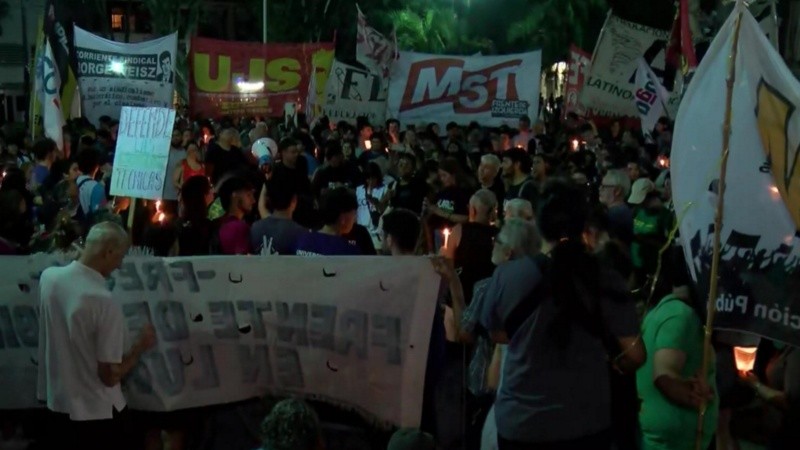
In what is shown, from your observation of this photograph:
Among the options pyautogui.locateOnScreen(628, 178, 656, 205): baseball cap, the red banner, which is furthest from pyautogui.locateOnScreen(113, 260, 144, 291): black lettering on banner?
the red banner

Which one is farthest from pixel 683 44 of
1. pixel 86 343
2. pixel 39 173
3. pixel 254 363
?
pixel 39 173

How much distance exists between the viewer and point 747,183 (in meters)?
4.24

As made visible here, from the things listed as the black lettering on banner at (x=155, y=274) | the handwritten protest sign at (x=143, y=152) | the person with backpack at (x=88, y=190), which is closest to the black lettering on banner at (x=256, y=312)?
the black lettering on banner at (x=155, y=274)

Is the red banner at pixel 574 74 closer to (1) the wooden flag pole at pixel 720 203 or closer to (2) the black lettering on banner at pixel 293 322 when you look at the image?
(2) the black lettering on banner at pixel 293 322

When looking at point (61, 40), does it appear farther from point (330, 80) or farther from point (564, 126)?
point (564, 126)

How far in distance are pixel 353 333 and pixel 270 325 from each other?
0.45 metres

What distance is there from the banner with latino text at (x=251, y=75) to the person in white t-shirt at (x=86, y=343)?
12176 mm

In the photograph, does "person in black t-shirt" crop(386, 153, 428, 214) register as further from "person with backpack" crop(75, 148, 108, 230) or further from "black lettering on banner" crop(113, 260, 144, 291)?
"black lettering on banner" crop(113, 260, 144, 291)

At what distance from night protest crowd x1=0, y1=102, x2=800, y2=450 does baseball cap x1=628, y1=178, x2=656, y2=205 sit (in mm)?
35

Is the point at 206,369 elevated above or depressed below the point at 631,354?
below

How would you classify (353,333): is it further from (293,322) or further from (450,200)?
(450,200)

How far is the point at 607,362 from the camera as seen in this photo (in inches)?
169

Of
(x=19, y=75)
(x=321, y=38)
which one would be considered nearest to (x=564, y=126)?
(x=321, y=38)

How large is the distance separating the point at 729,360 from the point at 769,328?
779 mm
